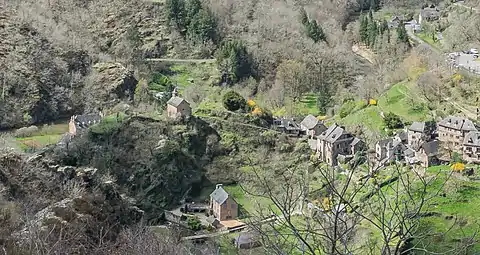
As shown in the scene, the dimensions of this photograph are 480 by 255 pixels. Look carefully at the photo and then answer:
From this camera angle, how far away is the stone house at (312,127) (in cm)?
2016

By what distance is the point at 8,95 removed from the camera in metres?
19.7

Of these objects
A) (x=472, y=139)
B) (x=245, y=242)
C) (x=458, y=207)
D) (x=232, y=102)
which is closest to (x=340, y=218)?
(x=245, y=242)

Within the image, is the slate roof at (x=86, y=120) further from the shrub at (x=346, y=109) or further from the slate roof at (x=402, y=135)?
the slate roof at (x=402, y=135)

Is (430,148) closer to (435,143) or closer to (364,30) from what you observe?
(435,143)

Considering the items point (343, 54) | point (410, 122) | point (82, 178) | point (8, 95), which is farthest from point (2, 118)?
point (343, 54)

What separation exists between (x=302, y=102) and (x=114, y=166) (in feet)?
35.4

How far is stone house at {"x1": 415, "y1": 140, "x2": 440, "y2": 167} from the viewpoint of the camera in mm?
16609

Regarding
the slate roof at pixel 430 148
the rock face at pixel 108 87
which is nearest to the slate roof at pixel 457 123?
the slate roof at pixel 430 148

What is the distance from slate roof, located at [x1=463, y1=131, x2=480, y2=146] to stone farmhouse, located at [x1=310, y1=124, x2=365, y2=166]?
9.22 feet

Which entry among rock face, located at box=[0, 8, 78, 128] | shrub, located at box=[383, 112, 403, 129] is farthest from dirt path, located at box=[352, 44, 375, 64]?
rock face, located at box=[0, 8, 78, 128]

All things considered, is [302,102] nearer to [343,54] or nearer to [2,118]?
[343,54]

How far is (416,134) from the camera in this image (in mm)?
17859

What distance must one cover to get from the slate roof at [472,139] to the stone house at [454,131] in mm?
191

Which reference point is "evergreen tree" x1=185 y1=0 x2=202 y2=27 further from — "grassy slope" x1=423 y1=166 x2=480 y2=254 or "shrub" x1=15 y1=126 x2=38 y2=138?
"grassy slope" x1=423 y1=166 x2=480 y2=254
